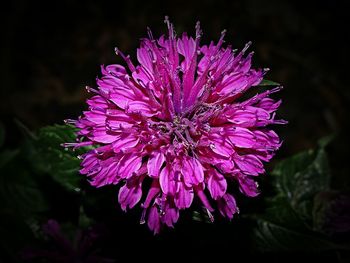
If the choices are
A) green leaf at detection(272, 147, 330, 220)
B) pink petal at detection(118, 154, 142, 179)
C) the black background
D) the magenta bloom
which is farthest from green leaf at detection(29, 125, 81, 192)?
the black background

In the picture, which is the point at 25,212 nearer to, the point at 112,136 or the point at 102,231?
the point at 102,231

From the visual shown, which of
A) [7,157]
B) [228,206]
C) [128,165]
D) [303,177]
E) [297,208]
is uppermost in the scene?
[7,157]

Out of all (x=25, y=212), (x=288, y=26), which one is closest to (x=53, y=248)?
(x=25, y=212)

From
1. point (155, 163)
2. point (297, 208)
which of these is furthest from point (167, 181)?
point (297, 208)

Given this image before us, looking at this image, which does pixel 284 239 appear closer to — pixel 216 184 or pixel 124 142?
pixel 216 184

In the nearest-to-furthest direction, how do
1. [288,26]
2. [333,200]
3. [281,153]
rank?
[333,200]
[281,153]
[288,26]

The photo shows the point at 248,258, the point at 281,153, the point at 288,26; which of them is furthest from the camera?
the point at 288,26

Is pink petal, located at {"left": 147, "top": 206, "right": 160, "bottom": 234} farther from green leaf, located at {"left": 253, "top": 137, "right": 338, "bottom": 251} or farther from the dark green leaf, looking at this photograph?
the dark green leaf

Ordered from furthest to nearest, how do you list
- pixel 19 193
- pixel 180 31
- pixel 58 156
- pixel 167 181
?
1. pixel 180 31
2. pixel 19 193
3. pixel 58 156
4. pixel 167 181
